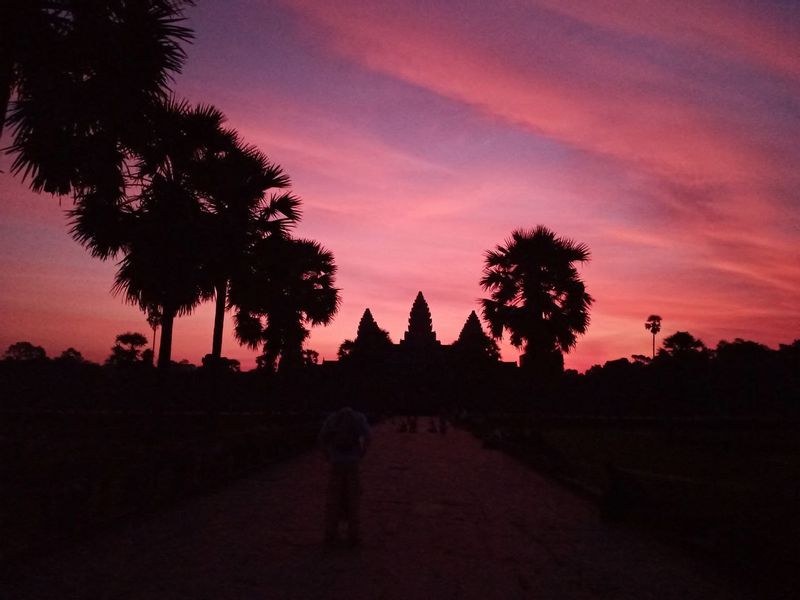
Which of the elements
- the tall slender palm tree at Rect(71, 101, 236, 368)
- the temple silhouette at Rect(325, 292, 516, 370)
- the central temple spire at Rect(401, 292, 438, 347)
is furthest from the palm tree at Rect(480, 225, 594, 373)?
the central temple spire at Rect(401, 292, 438, 347)

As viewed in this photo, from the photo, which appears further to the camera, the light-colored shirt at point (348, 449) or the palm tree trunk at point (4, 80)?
the light-colored shirt at point (348, 449)

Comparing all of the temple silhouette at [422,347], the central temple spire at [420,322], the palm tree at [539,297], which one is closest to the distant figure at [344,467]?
the palm tree at [539,297]

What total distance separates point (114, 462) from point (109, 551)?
5.79 ft

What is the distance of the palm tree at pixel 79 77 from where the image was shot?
24.2 feet

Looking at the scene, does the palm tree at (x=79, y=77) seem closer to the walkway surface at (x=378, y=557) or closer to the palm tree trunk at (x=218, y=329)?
the walkway surface at (x=378, y=557)

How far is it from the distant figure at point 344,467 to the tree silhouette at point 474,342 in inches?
2219

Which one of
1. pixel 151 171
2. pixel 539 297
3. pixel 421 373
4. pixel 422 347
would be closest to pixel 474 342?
pixel 422 347

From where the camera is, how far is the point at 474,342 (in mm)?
73875

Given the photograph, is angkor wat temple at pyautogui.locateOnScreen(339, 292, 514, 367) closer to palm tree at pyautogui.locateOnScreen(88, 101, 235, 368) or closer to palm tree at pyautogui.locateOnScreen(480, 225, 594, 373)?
palm tree at pyautogui.locateOnScreen(480, 225, 594, 373)

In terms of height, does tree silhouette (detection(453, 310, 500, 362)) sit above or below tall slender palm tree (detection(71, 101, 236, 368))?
above

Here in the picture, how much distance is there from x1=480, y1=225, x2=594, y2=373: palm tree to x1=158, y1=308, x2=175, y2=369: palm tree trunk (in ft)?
53.2

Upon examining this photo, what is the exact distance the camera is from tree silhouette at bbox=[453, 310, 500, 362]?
2579 inches

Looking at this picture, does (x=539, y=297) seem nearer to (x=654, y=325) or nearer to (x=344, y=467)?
(x=344, y=467)

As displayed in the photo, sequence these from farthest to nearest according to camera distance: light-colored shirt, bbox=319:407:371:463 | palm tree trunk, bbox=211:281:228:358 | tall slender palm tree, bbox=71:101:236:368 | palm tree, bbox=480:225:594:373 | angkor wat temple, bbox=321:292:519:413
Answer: angkor wat temple, bbox=321:292:519:413, palm tree, bbox=480:225:594:373, palm tree trunk, bbox=211:281:228:358, tall slender palm tree, bbox=71:101:236:368, light-colored shirt, bbox=319:407:371:463
